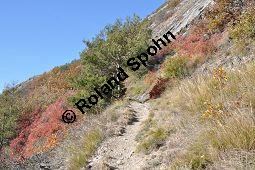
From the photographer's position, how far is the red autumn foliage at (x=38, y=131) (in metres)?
33.6

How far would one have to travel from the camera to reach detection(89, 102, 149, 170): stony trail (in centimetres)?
997

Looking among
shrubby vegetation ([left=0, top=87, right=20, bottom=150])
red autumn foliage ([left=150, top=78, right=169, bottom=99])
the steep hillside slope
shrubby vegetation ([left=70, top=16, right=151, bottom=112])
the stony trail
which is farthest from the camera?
shrubby vegetation ([left=0, top=87, right=20, bottom=150])

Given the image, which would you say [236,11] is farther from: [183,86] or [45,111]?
[45,111]

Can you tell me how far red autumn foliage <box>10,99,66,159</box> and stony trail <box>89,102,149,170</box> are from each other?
2019 centimetres

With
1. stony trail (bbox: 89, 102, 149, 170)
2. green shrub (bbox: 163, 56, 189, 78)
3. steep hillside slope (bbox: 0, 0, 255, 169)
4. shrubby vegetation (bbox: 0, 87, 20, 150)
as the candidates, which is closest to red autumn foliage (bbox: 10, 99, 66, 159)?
steep hillside slope (bbox: 0, 0, 255, 169)

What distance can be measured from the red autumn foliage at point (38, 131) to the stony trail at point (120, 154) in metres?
20.2

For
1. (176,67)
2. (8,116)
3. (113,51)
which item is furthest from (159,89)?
(8,116)

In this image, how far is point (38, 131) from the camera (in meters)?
37.6

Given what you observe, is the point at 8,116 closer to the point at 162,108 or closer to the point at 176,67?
the point at 176,67

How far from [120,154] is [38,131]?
91.0 feet

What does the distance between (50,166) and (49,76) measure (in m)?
42.9

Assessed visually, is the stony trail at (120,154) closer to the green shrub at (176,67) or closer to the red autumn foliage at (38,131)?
the green shrub at (176,67)

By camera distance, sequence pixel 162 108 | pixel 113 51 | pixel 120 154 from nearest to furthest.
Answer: pixel 120 154 → pixel 162 108 → pixel 113 51

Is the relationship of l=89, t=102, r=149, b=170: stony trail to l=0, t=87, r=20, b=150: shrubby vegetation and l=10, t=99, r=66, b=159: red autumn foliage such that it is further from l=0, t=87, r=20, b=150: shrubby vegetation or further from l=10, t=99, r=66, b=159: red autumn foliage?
l=0, t=87, r=20, b=150: shrubby vegetation
